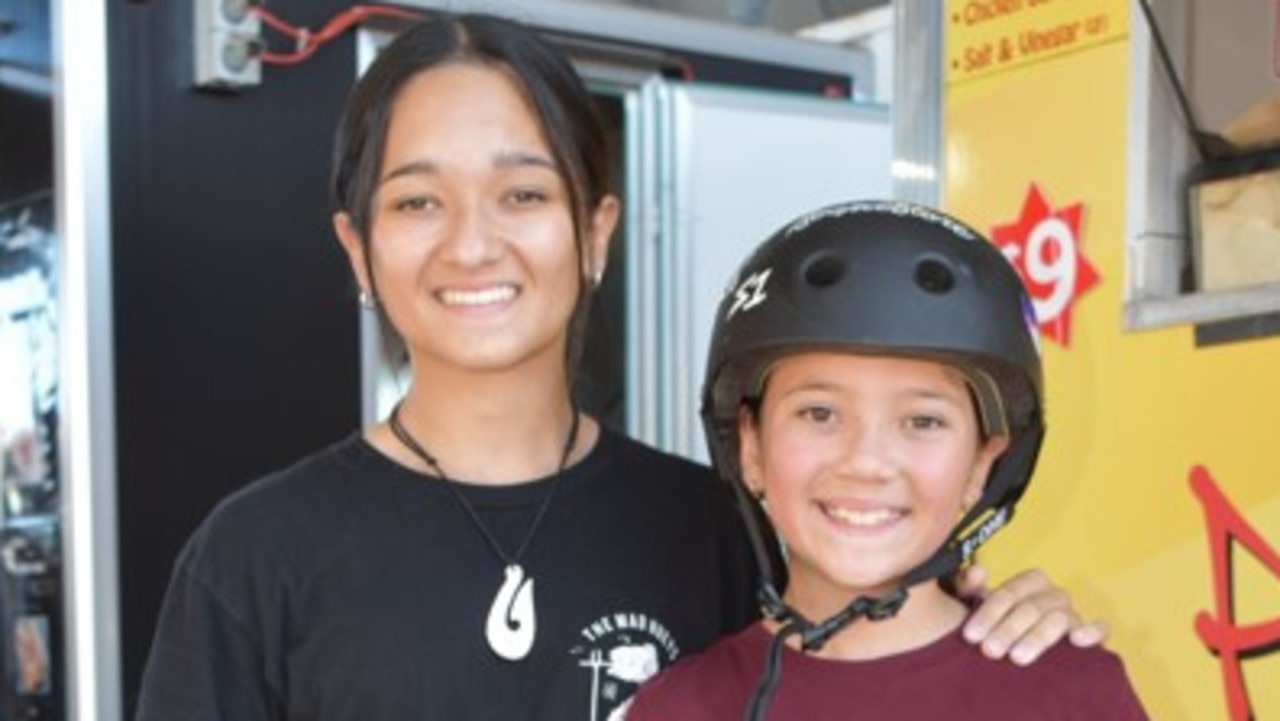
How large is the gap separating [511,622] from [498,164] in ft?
1.71

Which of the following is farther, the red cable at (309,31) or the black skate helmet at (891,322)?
the red cable at (309,31)

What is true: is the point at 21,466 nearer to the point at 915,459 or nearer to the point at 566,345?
the point at 566,345

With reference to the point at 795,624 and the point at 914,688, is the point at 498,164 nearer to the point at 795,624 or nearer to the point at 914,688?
the point at 795,624

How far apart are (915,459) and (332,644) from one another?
66cm

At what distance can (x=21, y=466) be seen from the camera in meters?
3.60

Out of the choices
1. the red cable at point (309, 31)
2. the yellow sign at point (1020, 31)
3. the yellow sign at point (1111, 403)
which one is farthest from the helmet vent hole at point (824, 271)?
the red cable at point (309, 31)

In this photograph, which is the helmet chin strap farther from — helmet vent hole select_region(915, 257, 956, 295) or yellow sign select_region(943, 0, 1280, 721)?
yellow sign select_region(943, 0, 1280, 721)

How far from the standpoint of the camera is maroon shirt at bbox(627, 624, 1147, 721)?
1.77m

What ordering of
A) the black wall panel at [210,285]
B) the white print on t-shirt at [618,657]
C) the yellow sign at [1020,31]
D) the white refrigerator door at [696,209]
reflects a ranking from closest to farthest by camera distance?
the white print on t-shirt at [618,657], the yellow sign at [1020,31], the black wall panel at [210,285], the white refrigerator door at [696,209]

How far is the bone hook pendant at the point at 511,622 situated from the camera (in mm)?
1967

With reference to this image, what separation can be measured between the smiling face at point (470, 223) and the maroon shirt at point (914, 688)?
0.44 m

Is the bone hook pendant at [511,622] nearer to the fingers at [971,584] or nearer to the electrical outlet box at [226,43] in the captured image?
the fingers at [971,584]

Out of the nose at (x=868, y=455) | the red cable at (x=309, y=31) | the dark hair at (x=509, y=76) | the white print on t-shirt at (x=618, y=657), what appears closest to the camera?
the nose at (x=868, y=455)

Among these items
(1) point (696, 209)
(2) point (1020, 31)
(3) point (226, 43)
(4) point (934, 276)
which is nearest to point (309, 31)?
(3) point (226, 43)
